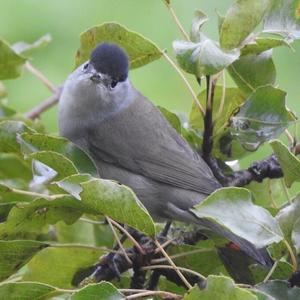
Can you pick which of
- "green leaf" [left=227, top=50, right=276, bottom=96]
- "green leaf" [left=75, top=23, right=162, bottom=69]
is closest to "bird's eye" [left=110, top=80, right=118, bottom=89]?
"green leaf" [left=75, top=23, right=162, bottom=69]

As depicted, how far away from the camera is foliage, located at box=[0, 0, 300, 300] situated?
1841mm

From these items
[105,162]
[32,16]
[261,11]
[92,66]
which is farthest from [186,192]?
[32,16]

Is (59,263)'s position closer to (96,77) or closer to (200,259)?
(200,259)

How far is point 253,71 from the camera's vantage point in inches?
95.2

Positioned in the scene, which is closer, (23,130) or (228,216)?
(228,216)

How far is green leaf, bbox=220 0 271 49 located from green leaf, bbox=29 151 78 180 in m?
0.48

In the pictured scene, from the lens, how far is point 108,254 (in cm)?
220

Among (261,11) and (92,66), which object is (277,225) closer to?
(261,11)

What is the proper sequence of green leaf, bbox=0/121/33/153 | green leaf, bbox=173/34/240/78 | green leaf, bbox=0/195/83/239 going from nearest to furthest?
green leaf, bbox=0/195/83/239 < green leaf, bbox=173/34/240/78 < green leaf, bbox=0/121/33/153

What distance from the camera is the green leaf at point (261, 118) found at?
228cm

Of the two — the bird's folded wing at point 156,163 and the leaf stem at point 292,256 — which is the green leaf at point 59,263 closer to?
the leaf stem at point 292,256

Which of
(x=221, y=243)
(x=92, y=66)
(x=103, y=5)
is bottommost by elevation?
(x=103, y=5)

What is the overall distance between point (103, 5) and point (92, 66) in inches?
128

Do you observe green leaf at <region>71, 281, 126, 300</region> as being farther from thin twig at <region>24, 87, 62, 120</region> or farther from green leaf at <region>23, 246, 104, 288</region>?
thin twig at <region>24, 87, 62, 120</region>
